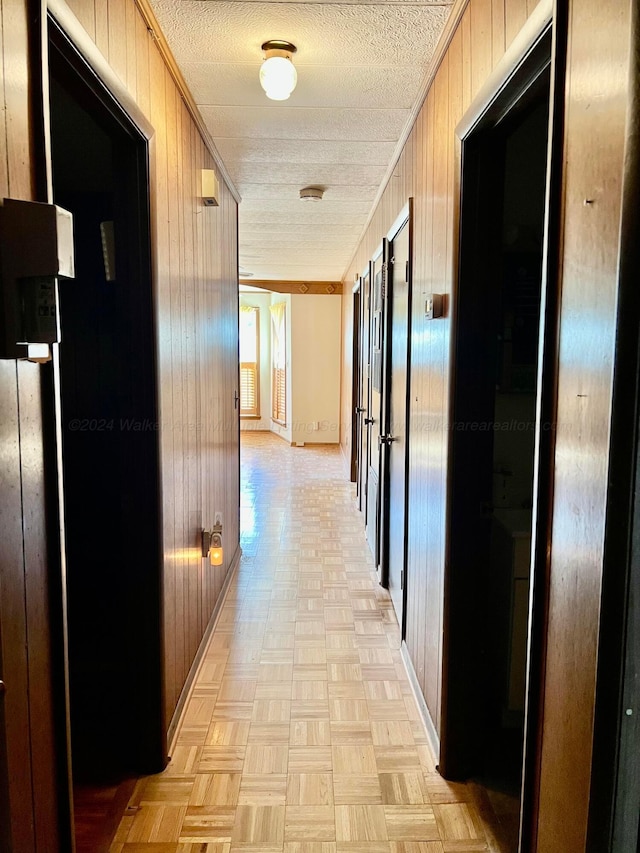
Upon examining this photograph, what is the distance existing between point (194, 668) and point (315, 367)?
20.4 ft

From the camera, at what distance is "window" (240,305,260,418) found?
9.66 meters

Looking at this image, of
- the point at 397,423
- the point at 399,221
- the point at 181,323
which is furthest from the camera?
the point at 397,423

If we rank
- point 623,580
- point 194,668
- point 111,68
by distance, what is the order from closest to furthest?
point 623,580 < point 111,68 < point 194,668

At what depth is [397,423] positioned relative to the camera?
2891 millimetres

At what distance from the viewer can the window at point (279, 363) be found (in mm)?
8758

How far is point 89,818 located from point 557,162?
2.01 meters

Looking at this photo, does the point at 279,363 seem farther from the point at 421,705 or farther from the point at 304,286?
the point at 421,705

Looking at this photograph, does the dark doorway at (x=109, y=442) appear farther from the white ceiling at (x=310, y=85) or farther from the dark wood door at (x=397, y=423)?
the dark wood door at (x=397, y=423)

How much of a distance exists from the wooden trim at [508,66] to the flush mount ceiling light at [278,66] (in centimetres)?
61

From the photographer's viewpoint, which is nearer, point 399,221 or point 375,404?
point 399,221

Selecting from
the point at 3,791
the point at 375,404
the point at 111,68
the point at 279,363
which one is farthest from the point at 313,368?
the point at 3,791

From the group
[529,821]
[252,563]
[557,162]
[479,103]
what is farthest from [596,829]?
[252,563]

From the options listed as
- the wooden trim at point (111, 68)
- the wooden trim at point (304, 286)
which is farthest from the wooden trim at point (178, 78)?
the wooden trim at point (304, 286)

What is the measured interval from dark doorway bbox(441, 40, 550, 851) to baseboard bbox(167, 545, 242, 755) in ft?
2.95
